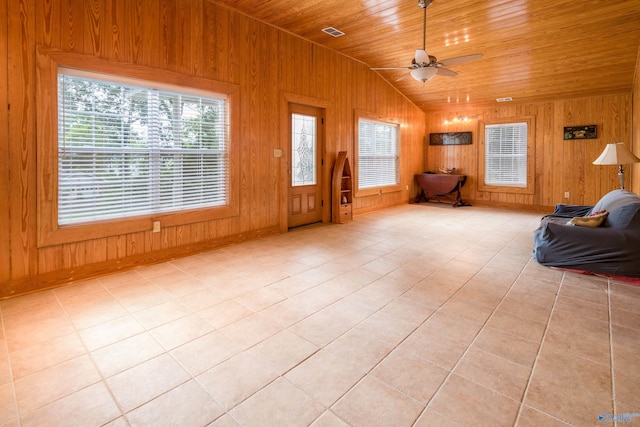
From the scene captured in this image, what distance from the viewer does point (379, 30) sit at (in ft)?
16.9

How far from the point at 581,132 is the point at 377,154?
4.10 m

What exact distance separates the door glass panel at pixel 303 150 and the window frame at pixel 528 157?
4.71 m

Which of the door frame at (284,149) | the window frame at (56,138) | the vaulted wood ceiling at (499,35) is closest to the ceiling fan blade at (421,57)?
the vaulted wood ceiling at (499,35)

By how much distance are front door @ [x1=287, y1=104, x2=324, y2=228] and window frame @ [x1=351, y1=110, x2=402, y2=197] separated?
0.98m

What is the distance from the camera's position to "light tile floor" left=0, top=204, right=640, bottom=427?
1510 millimetres

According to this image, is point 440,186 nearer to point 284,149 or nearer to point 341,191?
point 341,191

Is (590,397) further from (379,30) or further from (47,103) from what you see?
(379,30)

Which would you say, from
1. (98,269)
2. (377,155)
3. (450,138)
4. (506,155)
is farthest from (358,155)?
(98,269)

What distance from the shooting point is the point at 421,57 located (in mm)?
3961

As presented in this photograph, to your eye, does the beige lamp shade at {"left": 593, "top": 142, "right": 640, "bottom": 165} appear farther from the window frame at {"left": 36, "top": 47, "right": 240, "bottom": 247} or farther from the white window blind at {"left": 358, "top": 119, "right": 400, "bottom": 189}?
the window frame at {"left": 36, "top": 47, "right": 240, "bottom": 247}

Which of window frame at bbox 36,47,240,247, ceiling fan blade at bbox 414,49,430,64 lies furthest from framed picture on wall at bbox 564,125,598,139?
window frame at bbox 36,47,240,247

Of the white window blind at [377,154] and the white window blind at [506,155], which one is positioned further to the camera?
the white window blind at [506,155]

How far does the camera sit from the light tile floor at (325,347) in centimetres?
151

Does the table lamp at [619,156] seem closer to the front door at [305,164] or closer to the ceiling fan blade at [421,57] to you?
Result: the ceiling fan blade at [421,57]
